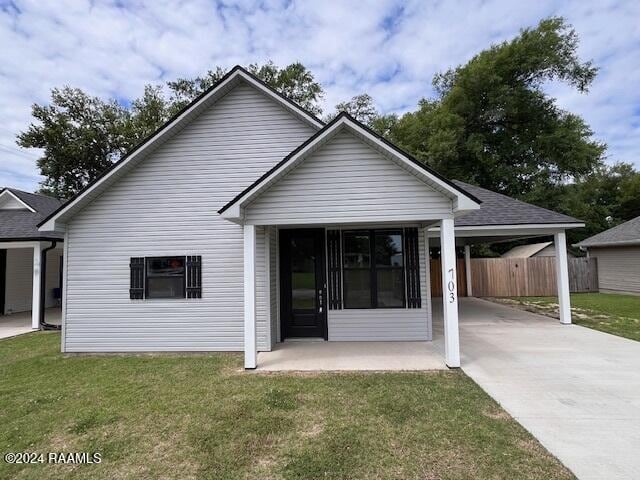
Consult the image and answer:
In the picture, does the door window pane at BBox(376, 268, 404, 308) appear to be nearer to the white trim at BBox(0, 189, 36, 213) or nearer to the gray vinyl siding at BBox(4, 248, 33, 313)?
the white trim at BBox(0, 189, 36, 213)

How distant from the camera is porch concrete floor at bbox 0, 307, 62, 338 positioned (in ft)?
31.6

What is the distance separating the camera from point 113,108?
25078 millimetres

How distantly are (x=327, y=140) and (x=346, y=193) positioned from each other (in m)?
0.95

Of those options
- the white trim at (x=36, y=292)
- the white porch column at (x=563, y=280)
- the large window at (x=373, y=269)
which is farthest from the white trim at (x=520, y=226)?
the white trim at (x=36, y=292)

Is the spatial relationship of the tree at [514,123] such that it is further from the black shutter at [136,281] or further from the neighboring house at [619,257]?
the black shutter at [136,281]

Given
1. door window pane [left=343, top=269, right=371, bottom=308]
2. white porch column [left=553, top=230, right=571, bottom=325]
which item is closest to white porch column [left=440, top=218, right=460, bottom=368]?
door window pane [left=343, top=269, right=371, bottom=308]

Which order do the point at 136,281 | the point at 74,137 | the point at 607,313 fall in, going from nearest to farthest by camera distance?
the point at 136,281 < the point at 607,313 < the point at 74,137

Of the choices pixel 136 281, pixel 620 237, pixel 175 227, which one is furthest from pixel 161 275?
pixel 620 237

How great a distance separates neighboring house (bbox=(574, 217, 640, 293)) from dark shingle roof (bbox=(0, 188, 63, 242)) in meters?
22.8

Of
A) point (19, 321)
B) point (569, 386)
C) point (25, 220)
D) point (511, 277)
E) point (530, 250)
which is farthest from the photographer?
point (530, 250)

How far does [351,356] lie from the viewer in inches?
251

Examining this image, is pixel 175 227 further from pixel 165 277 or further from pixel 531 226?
pixel 531 226

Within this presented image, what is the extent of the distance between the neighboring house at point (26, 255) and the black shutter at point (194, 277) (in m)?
5.99

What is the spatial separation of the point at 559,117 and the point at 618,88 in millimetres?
3606
